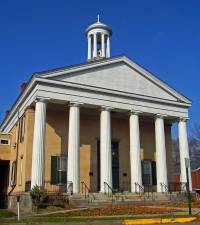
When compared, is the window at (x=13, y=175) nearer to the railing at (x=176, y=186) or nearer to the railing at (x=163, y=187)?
the railing at (x=163, y=187)

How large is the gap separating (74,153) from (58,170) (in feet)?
10.6

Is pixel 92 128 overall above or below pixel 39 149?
above

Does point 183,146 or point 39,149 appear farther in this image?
point 183,146

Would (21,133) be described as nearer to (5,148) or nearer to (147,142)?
(5,148)

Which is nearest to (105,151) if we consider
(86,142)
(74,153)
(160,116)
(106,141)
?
(106,141)

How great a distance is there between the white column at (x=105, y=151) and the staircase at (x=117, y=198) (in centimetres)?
165

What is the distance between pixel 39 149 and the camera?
25750mm

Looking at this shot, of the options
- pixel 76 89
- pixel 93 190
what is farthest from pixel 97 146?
pixel 76 89

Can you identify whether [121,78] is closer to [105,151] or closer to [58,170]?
[105,151]

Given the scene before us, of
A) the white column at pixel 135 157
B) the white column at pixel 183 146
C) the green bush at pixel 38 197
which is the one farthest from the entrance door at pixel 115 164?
the green bush at pixel 38 197

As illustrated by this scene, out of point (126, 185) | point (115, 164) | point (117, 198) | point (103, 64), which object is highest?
point (103, 64)

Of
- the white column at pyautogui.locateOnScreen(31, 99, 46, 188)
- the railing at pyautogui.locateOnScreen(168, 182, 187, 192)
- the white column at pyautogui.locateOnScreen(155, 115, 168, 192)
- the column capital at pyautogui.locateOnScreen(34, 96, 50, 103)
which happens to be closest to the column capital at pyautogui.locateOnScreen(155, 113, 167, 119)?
the white column at pyautogui.locateOnScreen(155, 115, 168, 192)

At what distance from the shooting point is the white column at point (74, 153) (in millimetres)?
26500

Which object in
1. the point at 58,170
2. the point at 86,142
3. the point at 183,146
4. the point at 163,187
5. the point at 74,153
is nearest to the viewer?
the point at 74,153
